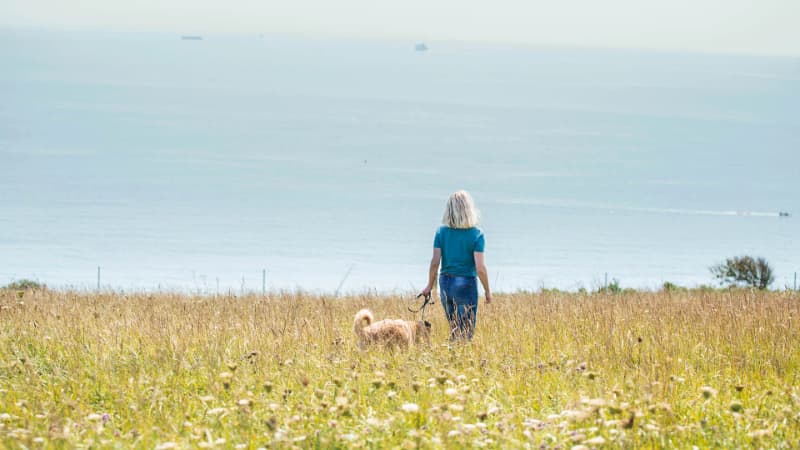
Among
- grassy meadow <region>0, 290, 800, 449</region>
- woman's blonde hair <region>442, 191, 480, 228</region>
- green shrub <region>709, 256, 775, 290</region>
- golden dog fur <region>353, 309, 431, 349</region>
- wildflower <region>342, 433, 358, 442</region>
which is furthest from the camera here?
green shrub <region>709, 256, 775, 290</region>

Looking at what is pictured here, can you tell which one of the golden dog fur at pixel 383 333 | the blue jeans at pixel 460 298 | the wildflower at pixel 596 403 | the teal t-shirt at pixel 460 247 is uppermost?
the teal t-shirt at pixel 460 247

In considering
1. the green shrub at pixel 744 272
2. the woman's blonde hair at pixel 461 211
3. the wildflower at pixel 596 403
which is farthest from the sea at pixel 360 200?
the wildflower at pixel 596 403

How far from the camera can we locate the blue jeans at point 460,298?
9570 mm

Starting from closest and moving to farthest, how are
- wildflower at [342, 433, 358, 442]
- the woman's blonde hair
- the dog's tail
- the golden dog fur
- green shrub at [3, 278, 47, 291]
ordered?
wildflower at [342, 433, 358, 442] → the golden dog fur → the dog's tail → the woman's blonde hair → green shrub at [3, 278, 47, 291]

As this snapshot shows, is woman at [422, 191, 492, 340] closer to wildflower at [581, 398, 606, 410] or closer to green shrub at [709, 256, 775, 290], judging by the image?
wildflower at [581, 398, 606, 410]

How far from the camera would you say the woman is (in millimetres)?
9508

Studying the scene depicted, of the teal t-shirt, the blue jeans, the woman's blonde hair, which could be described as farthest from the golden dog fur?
the woman's blonde hair

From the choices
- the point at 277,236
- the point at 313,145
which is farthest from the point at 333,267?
the point at 313,145

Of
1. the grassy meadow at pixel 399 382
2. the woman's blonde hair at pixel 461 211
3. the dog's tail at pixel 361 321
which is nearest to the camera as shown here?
the grassy meadow at pixel 399 382

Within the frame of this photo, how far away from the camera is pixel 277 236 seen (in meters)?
96.9

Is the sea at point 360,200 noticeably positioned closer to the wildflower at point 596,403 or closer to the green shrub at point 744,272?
A: the green shrub at point 744,272

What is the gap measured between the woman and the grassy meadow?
43 centimetres

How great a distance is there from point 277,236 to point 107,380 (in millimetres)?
90103

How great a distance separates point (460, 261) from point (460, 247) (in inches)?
5.8
